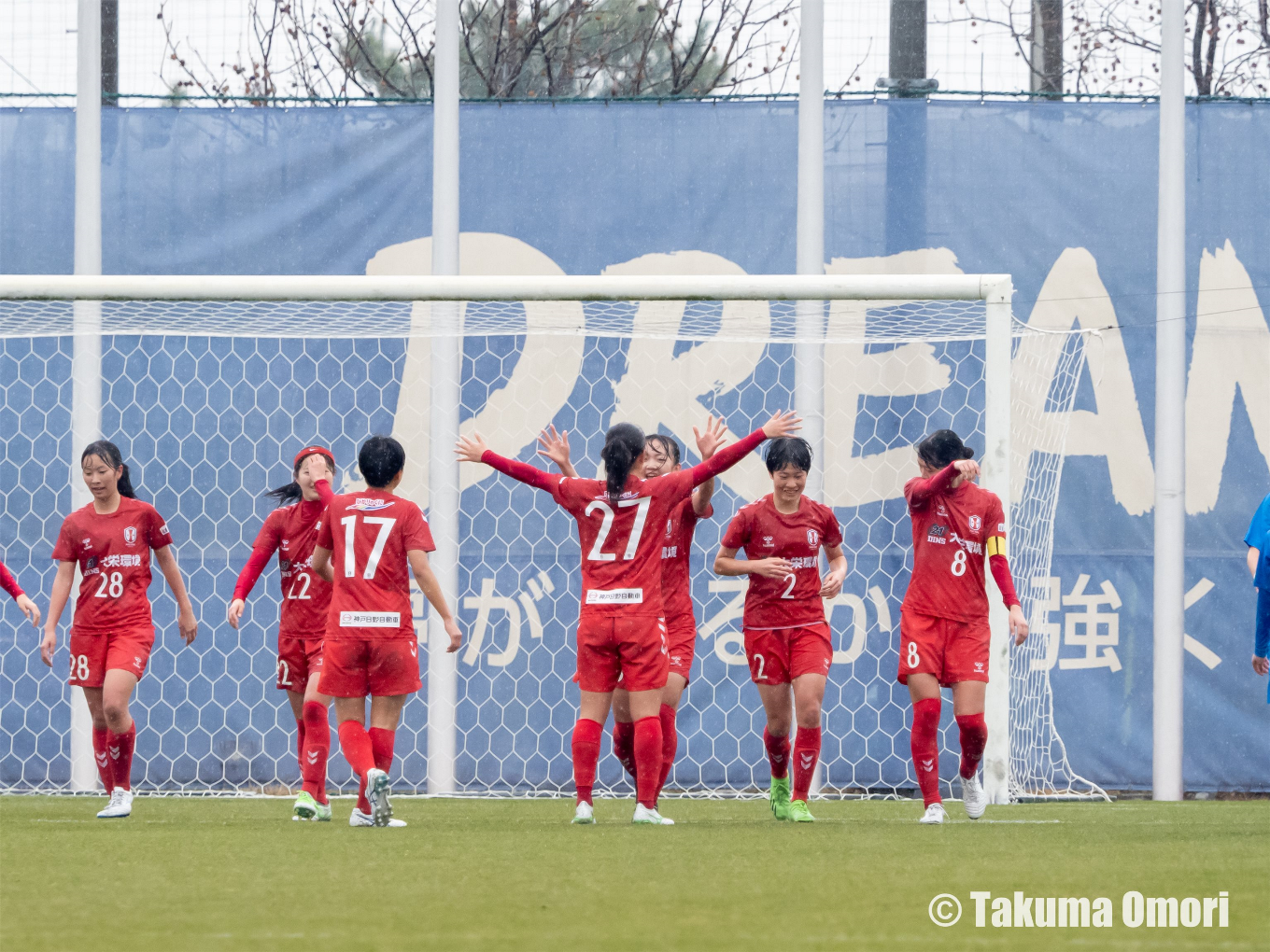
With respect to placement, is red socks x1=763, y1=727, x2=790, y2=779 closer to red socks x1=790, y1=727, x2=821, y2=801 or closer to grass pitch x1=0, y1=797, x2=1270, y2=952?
red socks x1=790, y1=727, x2=821, y2=801

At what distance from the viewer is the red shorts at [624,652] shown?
18.5 feet

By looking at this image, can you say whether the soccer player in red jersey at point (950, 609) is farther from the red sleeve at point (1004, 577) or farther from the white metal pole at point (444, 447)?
the white metal pole at point (444, 447)

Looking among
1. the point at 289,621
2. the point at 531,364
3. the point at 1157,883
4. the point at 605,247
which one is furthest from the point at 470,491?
the point at 1157,883

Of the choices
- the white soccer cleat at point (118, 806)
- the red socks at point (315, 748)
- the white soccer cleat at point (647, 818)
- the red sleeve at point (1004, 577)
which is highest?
the red sleeve at point (1004, 577)

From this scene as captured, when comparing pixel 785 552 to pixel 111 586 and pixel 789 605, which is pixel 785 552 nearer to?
pixel 789 605

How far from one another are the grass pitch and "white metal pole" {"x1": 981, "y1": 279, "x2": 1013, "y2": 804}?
24cm

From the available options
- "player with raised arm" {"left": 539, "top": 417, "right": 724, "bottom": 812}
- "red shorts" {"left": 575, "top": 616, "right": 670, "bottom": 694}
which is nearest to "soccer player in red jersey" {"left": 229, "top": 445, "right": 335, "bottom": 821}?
"player with raised arm" {"left": 539, "top": 417, "right": 724, "bottom": 812}

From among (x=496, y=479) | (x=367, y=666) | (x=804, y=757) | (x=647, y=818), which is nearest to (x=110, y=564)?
(x=367, y=666)

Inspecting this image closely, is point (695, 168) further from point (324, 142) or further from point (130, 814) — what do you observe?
point (130, 814)

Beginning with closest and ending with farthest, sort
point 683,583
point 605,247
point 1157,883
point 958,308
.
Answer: point 1157,883
point 683,583
point 958,308
point 605,247

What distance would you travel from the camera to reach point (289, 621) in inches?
261

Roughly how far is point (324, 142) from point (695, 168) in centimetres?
218

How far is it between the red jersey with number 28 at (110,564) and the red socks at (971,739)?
3446 mm

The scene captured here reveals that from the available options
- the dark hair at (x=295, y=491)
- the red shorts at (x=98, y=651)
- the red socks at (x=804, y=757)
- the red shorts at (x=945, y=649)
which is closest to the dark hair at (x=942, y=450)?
the red shorts at (x=945, y=649)
